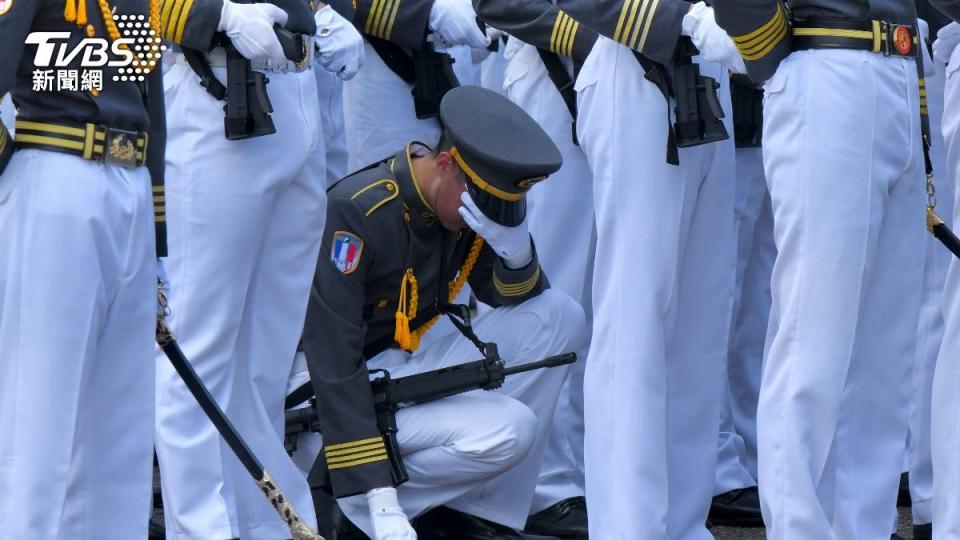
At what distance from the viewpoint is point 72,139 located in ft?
11.7

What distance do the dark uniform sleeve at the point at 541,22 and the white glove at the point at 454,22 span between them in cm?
43

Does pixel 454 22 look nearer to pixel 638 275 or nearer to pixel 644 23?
pixel 644 23

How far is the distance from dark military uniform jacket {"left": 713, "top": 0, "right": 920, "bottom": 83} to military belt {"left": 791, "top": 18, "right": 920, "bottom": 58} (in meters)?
0.01

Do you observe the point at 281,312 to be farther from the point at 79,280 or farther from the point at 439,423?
the point at 79,280

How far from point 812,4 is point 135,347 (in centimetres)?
168

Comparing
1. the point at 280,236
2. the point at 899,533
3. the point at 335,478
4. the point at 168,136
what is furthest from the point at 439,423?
the point at 899,533

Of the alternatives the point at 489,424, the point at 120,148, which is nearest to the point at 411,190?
the point at 489,424

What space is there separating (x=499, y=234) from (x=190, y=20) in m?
1.00

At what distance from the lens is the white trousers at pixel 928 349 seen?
199 inches

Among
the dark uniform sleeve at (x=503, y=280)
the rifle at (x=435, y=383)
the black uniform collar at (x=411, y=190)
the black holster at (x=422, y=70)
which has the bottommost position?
the rifle at (x=435, y=383)

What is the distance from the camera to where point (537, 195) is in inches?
216

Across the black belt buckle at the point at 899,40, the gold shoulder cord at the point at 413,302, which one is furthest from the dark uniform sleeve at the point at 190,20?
the black belt buckle at the point at 899,40

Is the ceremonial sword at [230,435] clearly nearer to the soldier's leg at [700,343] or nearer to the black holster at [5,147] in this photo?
the black holster at [5,147]

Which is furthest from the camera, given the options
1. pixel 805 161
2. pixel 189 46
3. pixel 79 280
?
pixel 189 46
